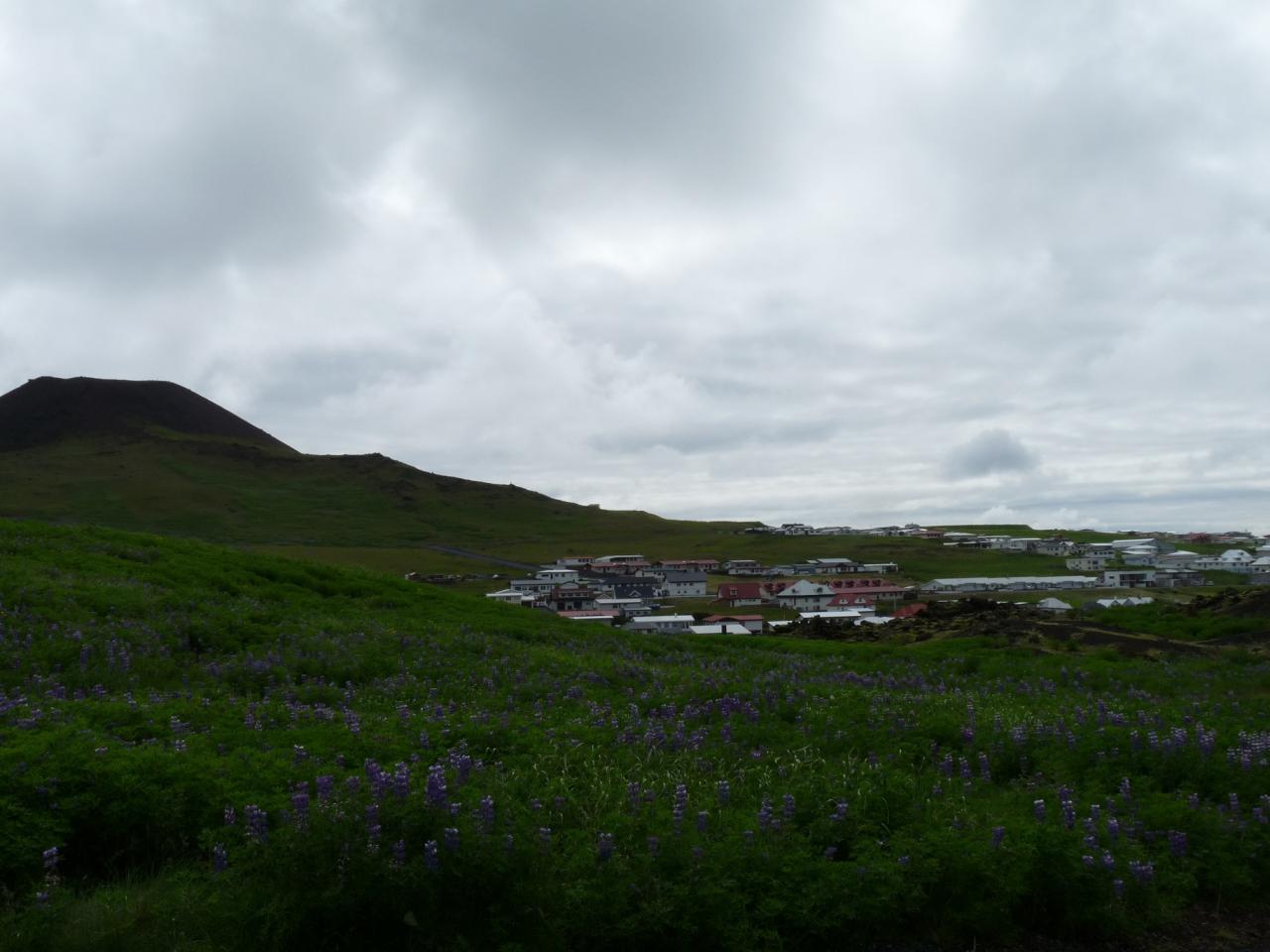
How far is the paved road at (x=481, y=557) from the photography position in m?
132

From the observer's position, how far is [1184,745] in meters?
8.89

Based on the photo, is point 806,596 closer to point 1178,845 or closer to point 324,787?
point 1178,845

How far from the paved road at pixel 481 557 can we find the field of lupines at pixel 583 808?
116 m

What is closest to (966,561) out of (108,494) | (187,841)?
(187,841)

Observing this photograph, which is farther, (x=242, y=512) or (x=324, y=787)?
(x=242, y=512)

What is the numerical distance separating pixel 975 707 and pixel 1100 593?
88.5 metres

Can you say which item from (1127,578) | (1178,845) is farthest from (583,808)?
(1127,578)

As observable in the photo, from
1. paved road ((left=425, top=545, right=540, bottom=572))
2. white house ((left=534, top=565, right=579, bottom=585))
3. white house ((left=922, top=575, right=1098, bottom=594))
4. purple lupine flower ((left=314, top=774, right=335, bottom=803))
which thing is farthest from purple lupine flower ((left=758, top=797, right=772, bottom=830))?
paved road ((left=425, top=545, right=540, bottom=572))

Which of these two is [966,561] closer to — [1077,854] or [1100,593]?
[1100,593]

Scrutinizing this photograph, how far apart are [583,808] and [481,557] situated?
448 ft

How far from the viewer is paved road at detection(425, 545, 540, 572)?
432 ft

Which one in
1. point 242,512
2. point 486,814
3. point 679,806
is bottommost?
point 679,806

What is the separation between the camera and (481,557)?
140 meters

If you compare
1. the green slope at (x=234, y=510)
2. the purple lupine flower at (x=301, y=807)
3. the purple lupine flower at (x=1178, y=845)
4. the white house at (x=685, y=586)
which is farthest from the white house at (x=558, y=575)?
the purple lupine flower at (x=301, y=807)
